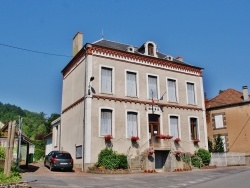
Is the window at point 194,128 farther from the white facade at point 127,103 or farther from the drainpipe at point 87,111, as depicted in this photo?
the drainpipe at point 87,111

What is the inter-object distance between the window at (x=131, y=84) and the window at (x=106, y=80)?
63.6 inches

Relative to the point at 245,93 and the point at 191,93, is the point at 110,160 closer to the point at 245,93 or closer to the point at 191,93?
the point at 191,93

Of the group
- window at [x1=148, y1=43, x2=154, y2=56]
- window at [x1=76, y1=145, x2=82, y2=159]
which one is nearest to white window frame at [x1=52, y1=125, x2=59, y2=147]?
→ window at [x1=76, y1=145, x2=82, y2=159]

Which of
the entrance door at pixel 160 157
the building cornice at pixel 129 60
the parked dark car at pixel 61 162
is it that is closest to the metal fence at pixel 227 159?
the entrance door at pixel 160 157

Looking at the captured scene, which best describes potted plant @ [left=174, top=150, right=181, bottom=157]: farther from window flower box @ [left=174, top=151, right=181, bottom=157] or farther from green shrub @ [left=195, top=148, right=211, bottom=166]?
green shrub @ [left=195, top=148, right=211, bottom=166]

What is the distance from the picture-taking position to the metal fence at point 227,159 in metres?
25.2

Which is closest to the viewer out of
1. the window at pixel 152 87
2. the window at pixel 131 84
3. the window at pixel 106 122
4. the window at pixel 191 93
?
the window at pixel 106 122

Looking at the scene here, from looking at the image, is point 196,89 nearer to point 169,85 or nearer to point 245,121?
point 169,85

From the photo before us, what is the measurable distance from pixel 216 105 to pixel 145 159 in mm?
15735

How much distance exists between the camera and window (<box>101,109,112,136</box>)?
67.7ft

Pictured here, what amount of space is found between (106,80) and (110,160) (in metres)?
6.15

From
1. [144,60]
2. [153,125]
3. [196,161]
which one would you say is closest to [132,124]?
[153,125]

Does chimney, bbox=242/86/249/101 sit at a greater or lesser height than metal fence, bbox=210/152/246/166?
greater

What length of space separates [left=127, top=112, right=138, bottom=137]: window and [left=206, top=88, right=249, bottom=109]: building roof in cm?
1385
